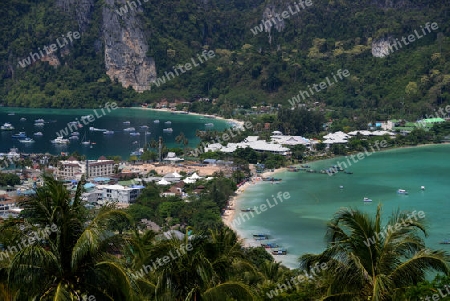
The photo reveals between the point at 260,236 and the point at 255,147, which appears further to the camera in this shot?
the point at 255,147

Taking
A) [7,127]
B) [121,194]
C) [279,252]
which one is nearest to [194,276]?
[279,252]

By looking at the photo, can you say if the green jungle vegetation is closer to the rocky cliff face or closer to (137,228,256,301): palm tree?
(137,228,256,301): palm tree

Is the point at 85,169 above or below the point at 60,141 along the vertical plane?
below

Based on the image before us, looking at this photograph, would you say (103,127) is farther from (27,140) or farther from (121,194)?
(121,194)

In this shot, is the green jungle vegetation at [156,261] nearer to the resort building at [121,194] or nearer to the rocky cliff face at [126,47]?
the resort building at [121,194]

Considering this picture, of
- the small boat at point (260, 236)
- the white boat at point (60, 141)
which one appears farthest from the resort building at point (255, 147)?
the small boat at point (260, 236)

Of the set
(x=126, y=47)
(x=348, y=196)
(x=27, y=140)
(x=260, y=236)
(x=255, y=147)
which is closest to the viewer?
(x=260, y=236)

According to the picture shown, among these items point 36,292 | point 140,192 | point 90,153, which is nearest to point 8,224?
point 36,292

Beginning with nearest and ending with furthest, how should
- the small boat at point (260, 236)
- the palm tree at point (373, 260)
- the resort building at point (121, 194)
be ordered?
the palm tree at point (373, 260) < the small boat at point (260, 236) < the resort building at point (121, 194)
